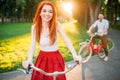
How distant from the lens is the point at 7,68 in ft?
35.0

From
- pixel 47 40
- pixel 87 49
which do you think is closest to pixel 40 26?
pixel 47 40

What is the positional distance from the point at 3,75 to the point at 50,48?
213 inches

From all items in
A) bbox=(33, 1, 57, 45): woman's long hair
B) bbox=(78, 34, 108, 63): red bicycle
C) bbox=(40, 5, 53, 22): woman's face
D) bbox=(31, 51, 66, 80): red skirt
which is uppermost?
bbox=(40, 5, 53, 22): woman's face

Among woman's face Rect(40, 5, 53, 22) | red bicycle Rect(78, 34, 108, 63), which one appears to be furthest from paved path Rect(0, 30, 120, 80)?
woman's face Rect(40, 5, 53, 22)

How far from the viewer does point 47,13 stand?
4.21 metres

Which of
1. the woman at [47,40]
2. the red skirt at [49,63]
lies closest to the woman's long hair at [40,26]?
the woman at [47,40]

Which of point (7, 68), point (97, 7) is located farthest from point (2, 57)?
point (97, 7)

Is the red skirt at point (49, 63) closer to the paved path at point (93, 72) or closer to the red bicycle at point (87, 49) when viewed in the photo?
the paved path at point (93, 72)

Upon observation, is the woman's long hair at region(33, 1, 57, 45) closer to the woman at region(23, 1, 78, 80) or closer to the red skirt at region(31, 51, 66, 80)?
the woman at region(23, 1, 78, 80)

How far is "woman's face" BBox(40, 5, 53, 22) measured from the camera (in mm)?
4213

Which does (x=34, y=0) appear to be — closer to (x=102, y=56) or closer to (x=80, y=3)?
(x=80, y=3)

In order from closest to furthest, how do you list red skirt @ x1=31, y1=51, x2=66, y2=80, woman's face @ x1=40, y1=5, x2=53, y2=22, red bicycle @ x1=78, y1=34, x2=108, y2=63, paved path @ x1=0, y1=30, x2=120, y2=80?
woman's face @ x1=40, y1=5, x2=53, y2=22 < red skirt @ x1=31, y1=51, x2=66, y2=80 < paved path @ x1=0, y1=30, x2=120, y2=80 < red bicycle @ x1=78, y1=34, x2=108, y2=63

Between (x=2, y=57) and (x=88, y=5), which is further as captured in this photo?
(x=88, y=5)

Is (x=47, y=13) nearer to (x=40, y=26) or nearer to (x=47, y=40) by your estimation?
(x=40, y=26)
